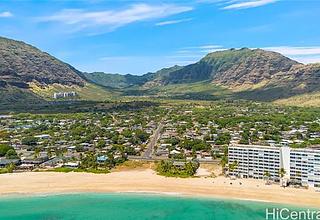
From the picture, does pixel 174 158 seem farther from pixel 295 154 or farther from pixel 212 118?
pixel 212 118

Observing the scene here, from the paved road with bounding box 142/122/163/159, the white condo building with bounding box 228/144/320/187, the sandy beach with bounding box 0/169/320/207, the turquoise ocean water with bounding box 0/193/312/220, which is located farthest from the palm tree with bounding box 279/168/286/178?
the paved road with bounding box 142/122/163/159

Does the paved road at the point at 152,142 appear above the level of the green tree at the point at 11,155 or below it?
below

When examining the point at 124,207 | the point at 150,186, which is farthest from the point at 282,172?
the point at 124,207

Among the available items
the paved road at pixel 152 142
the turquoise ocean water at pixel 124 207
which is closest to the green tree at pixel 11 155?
the turquoise ocean water at pixel 124 207

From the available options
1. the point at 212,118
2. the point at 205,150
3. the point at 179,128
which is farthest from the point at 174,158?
the point at 212,118

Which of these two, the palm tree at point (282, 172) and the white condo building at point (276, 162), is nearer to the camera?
the white condo building at point (276, 162)

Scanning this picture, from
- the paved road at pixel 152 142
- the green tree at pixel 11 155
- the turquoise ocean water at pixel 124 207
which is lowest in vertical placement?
the turquoise ocean water at pixel 124 207

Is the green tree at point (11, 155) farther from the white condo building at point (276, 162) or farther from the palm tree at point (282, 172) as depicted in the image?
the palm tree at point (282, 172)

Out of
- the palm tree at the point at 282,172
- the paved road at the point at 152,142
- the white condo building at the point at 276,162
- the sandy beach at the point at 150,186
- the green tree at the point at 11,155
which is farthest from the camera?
the paved road at the point at 152,142
